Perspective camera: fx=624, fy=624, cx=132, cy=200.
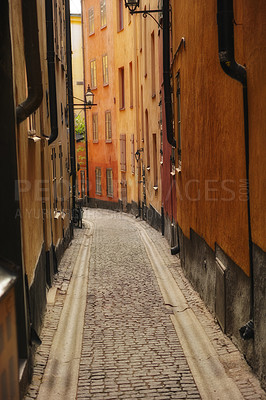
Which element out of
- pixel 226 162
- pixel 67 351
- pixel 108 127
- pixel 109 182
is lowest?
pixel 67 351

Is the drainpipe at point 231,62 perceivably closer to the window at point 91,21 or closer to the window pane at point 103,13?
the window pane at point 103,13

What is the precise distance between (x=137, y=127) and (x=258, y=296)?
59.4ft

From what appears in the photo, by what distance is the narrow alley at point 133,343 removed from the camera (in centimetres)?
555

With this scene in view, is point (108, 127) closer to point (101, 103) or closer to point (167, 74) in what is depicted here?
point (101, 103)

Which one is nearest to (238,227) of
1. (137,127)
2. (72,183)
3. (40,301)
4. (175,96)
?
(40,301)

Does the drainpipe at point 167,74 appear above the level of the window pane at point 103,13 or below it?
below

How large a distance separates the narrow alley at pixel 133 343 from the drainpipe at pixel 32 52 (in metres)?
2.56

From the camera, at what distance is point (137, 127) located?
2309 centimetres

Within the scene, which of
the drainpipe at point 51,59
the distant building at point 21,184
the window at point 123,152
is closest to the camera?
the distant building at point 21,184

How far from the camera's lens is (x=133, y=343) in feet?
22.7

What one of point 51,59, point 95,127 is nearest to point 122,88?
point 95,127

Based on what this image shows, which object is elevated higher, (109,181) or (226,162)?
(226,162)

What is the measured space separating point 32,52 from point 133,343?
130 inches

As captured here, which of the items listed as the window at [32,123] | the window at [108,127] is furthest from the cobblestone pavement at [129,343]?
the window at [108,127]
